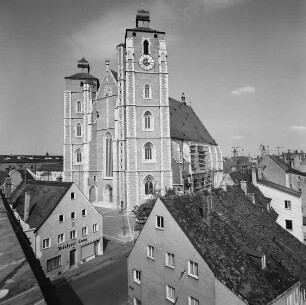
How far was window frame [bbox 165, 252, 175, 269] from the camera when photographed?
1249 centimetres

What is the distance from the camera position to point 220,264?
10938mm

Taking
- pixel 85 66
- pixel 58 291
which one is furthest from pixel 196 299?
pixel 85 66

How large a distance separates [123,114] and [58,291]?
25856 mm

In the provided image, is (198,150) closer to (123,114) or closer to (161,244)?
(123,114)

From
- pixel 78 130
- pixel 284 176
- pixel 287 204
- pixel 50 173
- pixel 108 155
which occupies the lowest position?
pixel 287 204

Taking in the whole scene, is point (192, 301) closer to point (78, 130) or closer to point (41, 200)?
point (41, 200)

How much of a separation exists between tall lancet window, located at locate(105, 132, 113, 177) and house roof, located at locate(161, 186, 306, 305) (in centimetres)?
2793

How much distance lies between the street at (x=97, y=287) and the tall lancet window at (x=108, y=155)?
21685 mm

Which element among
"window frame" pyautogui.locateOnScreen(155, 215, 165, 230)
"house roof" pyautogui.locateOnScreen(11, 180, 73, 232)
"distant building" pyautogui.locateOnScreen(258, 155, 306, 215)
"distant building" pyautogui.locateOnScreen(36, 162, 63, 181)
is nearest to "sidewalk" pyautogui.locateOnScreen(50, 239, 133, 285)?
"house roof" pyautogui.locateOnScreen(11, 180, 73, 232)

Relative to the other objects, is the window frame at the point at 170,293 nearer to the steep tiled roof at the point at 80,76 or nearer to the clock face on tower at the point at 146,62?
the clock face on tower at the point at 146,62

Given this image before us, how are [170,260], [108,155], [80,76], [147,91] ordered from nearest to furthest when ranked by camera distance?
[170,260], [147,91], [108,155], [80,76]

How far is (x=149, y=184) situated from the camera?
36.2m

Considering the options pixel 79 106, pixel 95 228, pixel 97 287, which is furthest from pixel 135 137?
pixel 97 287

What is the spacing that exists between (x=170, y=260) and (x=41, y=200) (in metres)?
14.0
